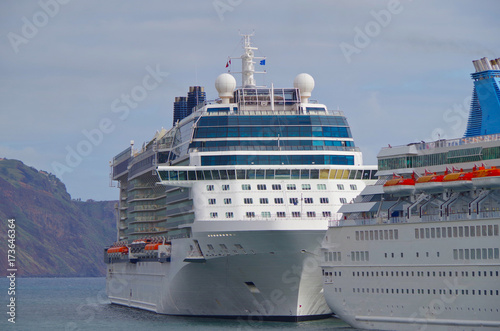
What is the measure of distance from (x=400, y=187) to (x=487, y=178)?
235 inches

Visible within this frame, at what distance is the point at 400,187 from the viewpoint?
170 ft

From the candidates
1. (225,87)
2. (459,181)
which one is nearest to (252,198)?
(225,87)

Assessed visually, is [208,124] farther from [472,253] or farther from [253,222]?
[472,253]

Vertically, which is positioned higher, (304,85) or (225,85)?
(225,85)

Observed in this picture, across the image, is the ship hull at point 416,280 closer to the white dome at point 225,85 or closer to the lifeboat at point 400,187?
the lifeboat at point 400,187

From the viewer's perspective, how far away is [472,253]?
4712 cm

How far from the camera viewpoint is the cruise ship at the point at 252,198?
198ft

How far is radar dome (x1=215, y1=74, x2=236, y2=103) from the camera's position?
71188 mm

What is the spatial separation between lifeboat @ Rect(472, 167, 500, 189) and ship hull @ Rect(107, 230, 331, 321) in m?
14.3

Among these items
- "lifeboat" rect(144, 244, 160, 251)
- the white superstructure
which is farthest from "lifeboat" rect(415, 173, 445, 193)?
"lifeboat" rect(144, 244, 160, 251)

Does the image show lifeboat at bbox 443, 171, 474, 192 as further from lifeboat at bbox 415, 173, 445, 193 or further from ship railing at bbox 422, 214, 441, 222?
ship railing at bbox 422, 214, 441, 222

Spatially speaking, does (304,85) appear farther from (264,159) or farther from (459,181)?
(459,181)

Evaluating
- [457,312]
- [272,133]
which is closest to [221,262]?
[272,133]

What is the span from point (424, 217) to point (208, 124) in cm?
2114
